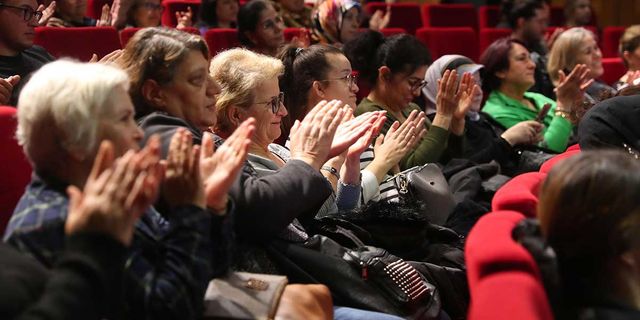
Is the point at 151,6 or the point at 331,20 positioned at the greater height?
the point at 151,6

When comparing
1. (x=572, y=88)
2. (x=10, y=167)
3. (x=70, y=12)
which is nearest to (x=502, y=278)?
(x=10, y=167)

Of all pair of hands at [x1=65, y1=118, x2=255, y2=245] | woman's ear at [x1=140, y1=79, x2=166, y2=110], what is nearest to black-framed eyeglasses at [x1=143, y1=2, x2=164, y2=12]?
woman's ear at [x1=140, y1=79, x2=166, y2=110]

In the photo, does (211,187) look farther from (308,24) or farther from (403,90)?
(308,24)

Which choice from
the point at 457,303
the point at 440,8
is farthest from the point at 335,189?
the point at 440,8

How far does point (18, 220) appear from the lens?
1354mm

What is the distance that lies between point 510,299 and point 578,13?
5.32m

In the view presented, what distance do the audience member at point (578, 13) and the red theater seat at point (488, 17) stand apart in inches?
20.2

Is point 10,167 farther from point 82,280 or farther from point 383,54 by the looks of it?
point 383,54

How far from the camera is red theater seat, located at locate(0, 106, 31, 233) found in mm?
1839

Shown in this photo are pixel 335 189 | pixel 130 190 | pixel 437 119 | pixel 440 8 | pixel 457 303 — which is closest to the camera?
pixel 130 190

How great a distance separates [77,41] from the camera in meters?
3.30

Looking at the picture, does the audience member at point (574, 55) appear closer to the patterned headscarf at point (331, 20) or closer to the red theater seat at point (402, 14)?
the patterned headscarf at point (331, 20)

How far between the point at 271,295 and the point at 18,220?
0.40 metres

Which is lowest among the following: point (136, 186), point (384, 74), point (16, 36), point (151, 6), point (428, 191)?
point (428, 191)
